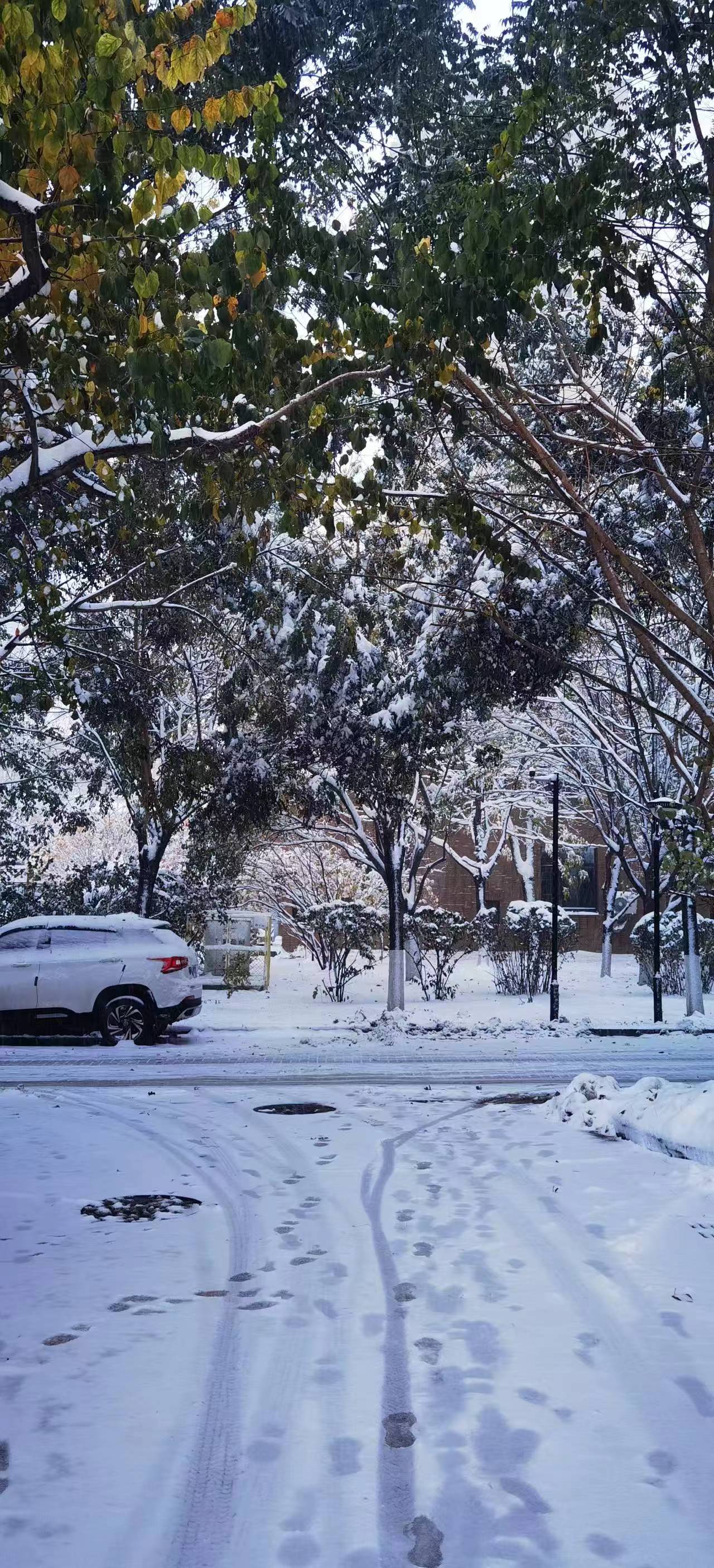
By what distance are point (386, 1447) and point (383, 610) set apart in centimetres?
1504


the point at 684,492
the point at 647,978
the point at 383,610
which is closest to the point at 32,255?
the point at 684,492

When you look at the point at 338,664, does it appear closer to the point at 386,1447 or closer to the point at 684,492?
the point at 684,492

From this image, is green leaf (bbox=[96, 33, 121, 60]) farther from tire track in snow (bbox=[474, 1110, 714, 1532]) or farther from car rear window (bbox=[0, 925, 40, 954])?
car rear window (bbox=[0, 925, 40, 954])

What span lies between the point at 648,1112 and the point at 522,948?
51.3ft

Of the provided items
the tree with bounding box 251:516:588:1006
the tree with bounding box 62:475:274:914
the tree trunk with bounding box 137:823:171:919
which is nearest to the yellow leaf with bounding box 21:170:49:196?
the tree with bounding box 62:475:274:914

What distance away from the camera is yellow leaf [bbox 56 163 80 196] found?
18.0ft

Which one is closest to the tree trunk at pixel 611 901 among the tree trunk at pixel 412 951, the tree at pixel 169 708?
the tree trunk at pixel 412 951

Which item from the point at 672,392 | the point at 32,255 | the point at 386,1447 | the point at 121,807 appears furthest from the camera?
the point at 121,807

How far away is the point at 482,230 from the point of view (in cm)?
661

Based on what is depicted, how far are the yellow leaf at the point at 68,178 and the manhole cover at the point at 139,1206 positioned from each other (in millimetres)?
5131

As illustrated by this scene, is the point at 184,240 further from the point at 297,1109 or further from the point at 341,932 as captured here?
the point at 341,932

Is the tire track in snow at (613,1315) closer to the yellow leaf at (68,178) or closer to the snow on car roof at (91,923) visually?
the yellow leaf at (68,178)

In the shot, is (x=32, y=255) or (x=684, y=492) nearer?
(x=32, y=255)

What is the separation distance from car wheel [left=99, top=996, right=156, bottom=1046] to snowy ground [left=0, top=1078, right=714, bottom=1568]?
8.80 meters
